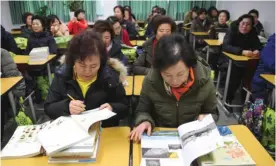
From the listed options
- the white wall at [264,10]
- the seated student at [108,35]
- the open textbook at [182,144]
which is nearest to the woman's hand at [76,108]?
the open textbook at [182,144]

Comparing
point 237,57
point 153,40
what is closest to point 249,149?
point 153,40

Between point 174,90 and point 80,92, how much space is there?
0.54 m

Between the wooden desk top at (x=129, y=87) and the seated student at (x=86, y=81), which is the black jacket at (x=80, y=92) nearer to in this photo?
the seated student at (x=86, y=81)

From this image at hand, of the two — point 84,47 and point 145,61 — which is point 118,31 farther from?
point 84,47

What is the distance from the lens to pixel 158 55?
1.18 m

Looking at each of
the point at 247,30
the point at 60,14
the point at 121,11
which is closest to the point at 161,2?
the point at 121,11

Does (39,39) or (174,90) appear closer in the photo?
(174,90)

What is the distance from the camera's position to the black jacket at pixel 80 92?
4.48 ft

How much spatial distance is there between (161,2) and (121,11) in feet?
9.02

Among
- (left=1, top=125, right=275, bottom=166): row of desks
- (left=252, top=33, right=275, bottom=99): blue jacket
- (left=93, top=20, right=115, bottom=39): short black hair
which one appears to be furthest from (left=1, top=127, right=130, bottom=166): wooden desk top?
(left=252, top=33, right=275, bottom=99): blue jacket

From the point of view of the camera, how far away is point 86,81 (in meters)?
1.39

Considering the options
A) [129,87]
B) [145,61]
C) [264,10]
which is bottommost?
[129,87]

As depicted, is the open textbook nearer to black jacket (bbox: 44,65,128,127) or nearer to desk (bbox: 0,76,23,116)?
black jacket (bbox: 44,65,128,127)

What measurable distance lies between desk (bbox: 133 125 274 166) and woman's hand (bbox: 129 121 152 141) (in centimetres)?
4
